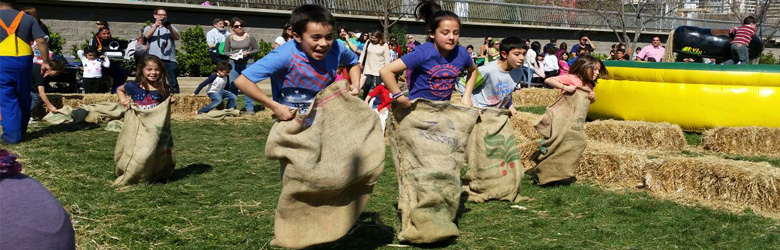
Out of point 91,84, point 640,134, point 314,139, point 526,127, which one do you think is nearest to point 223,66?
point 91,84

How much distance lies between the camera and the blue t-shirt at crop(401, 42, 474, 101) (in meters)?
6.04

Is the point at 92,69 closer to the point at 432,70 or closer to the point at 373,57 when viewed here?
the point at 373,57

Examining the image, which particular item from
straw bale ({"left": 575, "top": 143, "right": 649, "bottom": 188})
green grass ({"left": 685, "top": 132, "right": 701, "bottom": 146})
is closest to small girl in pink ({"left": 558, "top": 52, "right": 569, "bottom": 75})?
green grass ({"left": 685, "top": 132, "right": 701, "bottom": 146})

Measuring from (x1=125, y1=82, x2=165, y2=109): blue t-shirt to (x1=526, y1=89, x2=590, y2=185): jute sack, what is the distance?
403cm

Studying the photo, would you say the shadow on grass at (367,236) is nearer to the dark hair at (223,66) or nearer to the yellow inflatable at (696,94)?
the yellow inflatable at (696,94)

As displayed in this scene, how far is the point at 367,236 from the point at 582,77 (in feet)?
10.6

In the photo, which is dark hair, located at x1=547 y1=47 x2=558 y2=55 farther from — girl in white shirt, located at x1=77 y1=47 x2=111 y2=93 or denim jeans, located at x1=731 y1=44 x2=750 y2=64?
girl in white shirt, located at x1=77 y1=47 x2=111 y2=93

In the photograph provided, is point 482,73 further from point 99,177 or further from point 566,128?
point 99,177

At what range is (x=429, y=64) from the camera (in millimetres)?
6082

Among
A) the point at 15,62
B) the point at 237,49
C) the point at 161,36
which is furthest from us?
the point at 237,49

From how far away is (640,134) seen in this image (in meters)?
11.0

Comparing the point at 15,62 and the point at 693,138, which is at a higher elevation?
the point at 15,62

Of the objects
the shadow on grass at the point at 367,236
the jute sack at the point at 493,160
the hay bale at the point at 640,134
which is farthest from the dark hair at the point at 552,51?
the shadow on grass at the point at 367,236

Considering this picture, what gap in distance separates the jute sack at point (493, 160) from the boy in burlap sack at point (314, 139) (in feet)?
6.78
